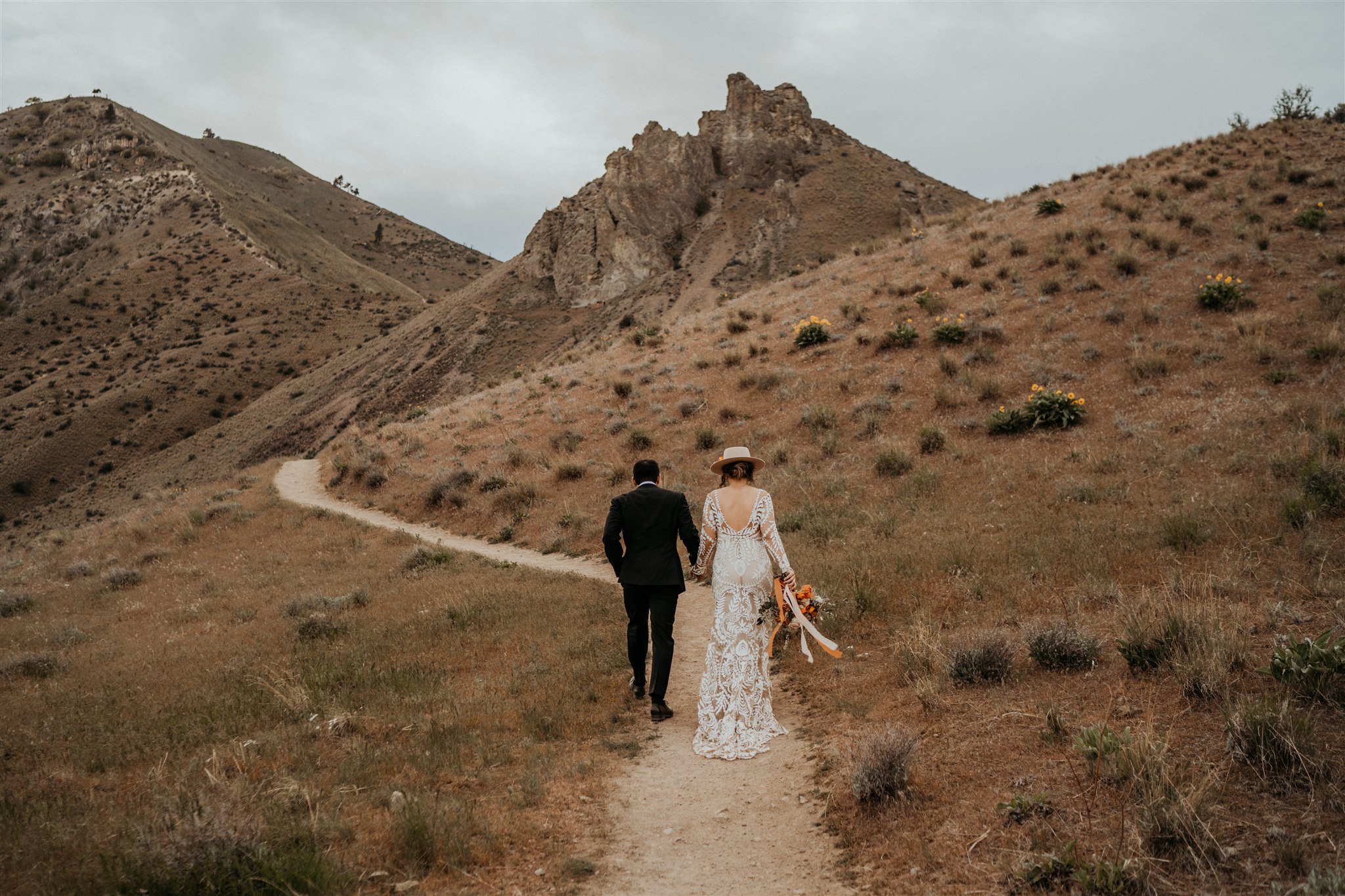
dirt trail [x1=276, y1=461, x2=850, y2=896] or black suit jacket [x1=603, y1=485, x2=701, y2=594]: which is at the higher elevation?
black suit jacket [x1=603, y1=485, x2=701, y2=594]

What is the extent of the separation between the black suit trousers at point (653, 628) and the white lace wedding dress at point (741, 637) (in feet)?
1.80

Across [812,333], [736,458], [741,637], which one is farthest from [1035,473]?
[812,333]

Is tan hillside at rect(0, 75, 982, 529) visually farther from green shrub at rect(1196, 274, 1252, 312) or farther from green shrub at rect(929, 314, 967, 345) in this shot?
green shrub at rect(1196, 274, 1252, 312)

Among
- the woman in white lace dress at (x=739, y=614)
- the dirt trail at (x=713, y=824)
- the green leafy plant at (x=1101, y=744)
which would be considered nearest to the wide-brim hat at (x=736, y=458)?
the woman in white lace dress at (x=739, y=614)

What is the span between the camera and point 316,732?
631 centimetres

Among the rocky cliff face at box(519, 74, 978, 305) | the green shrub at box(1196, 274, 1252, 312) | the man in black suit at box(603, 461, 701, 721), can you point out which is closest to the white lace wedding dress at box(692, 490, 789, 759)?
the man in black suit at box(603, 461, 701, 721)

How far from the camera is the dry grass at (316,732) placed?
161 inches

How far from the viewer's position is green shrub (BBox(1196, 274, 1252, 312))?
51.6 feet

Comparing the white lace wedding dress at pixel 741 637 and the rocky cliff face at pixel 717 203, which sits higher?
the rocky cliff face at pixel 717 203

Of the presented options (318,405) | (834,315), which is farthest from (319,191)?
(834,315)

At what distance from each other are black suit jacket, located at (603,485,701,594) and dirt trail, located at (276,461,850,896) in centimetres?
146

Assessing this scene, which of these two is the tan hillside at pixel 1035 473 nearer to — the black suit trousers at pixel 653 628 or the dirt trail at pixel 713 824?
the dirt trail at pixel 713 824

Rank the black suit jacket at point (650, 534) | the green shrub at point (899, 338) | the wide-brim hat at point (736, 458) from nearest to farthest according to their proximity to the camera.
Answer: the wide-brim hat at point (736, 458)
the black suit jacket at point (650, 534)
the green shrub at point (899, 338)

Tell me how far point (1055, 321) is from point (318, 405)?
172 ft
